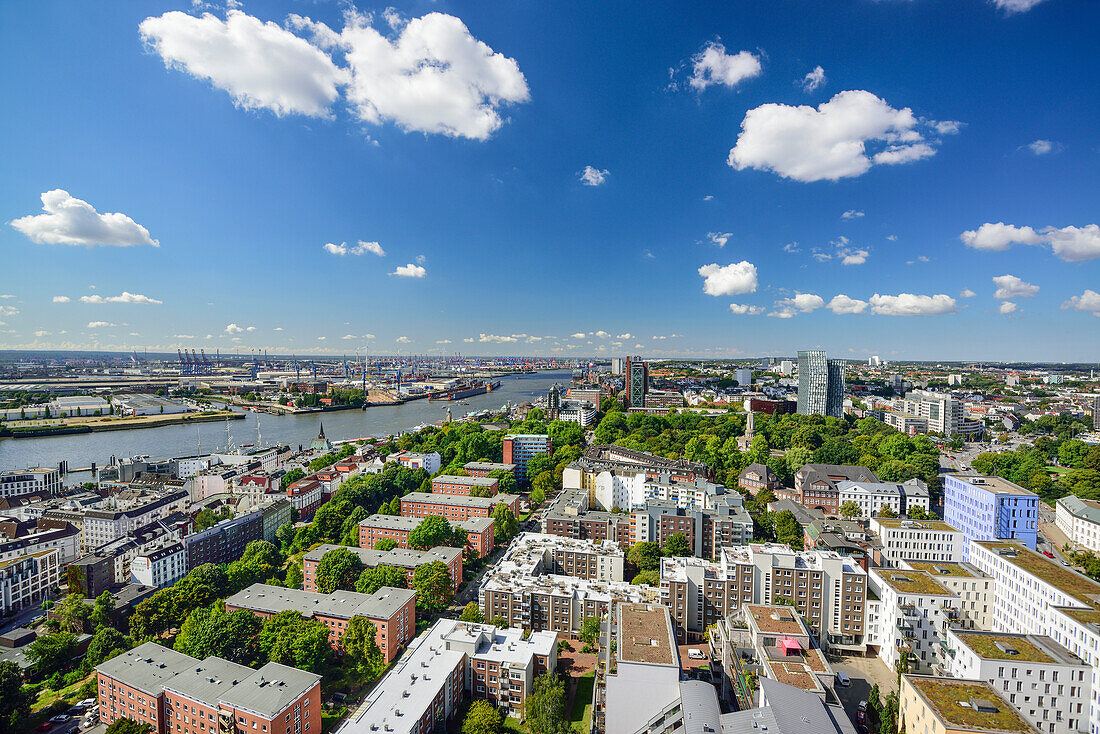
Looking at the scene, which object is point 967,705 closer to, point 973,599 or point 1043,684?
point 1043,684

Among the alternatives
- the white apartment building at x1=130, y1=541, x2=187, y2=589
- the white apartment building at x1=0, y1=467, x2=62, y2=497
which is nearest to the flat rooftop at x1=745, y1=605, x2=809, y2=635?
the white apartment building at x1=130, y1=541, x2=187, y2=589

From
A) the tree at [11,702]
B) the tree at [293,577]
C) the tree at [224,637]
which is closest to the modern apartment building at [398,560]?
the tree at [293,577]

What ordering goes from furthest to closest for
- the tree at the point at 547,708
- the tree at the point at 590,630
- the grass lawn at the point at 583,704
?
the tree at the point at 590,630
the grass lawn at the point at 583,704
the tree at the point at 547,708

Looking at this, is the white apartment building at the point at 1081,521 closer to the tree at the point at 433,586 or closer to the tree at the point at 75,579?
the tree at the point at 433,586

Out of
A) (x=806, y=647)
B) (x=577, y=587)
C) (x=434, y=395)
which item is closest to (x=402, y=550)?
(x=577, y=587)

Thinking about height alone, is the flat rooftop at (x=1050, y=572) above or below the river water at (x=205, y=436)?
above

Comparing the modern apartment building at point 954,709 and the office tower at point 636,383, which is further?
the office tower at point 636,383

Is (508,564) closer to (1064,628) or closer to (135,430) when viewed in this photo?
(1064,628)
